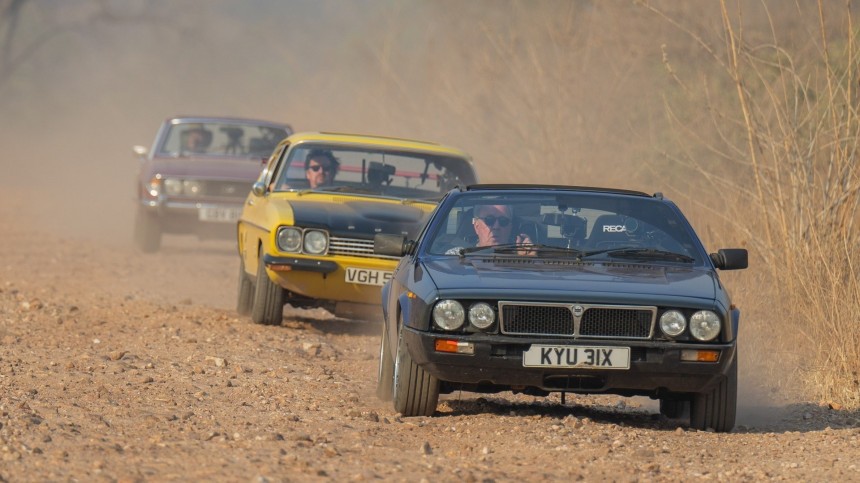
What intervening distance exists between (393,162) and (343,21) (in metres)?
59.5

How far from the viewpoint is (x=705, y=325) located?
718 centimetres

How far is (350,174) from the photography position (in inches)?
483

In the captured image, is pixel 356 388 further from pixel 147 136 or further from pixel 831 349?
pixel 147 136

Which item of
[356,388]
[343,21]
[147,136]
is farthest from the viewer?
[343,21]

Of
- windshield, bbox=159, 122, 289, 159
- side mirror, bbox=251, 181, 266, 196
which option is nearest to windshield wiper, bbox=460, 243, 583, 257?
side mirror, bbox=251, 181, 266, 196

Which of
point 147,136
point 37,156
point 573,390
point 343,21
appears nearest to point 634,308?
point 573,390

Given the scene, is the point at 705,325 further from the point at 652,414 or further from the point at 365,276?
the point at 365,276

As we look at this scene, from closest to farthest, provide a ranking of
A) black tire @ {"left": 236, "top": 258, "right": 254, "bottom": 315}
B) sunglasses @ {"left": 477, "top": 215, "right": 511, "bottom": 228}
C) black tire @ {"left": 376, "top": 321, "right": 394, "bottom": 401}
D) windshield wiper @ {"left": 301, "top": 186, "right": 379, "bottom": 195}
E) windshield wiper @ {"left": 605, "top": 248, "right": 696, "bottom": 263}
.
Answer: windshield wiper @ {"left": 605, "top": 248, "right": 696, "bottom": 263}, black tire @ {"left": 376, "top": 321, "right": 394, "bottom": 401}, sunglasses @ {"left": 477, "top": 215, "right": 511, "bottom": 228}, windshield wiper @ {"left": 301, "top": 186, "right": 379, "bottom": 195}, black tire @ {"left": 236, "top": 258, "right": 254, "bottom": 315}

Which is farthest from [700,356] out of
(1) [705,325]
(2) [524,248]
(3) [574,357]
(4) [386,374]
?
(4) [386,374]

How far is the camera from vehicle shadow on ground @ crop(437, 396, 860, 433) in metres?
7.92

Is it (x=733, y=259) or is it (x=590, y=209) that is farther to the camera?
(x=590, y=209)

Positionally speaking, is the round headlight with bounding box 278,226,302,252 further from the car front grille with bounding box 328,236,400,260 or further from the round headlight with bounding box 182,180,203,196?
the round headlight with bounding box 182,180,203,196

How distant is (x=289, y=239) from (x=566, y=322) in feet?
14.1

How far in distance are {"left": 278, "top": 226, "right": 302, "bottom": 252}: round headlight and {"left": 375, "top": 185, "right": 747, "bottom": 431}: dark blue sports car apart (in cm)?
306
